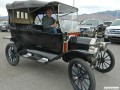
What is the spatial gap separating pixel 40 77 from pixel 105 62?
200 cm

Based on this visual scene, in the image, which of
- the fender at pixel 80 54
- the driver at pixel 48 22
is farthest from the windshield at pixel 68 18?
the fender at pixel 80 54

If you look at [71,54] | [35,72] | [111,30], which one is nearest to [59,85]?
[71,54]

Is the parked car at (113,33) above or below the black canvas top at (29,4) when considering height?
below

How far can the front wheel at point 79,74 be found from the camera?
4094 millimetres

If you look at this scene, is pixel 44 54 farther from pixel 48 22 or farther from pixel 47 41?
pixel 48 22

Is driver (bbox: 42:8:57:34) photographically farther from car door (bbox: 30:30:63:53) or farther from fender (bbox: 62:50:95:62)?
fender (bbox: 62:50:95:62)

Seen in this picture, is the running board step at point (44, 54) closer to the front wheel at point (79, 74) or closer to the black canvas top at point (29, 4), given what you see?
the front wheel at point (79, 74)

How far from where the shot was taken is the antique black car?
436 centimetres

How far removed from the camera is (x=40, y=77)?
527 centimetres

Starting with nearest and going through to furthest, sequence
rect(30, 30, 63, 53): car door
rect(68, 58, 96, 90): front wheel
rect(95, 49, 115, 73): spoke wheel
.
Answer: rect(68, 58, 96, 90): front wheel < rect(30, 30, 63, 53): car door < rect(95, 49, 115, 73): spoke wheel

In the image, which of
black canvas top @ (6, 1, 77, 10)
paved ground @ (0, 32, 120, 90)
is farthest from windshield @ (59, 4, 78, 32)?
paved ground @ (0, 32, 120, 90)

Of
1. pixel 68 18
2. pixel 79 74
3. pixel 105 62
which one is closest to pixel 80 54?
pixel 79 74

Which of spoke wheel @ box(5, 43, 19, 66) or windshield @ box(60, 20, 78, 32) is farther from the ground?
windshield @ box(60, 20, 78, 32)

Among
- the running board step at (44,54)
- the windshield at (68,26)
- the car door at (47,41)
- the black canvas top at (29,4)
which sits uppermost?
the black canvas top at (29,4)
